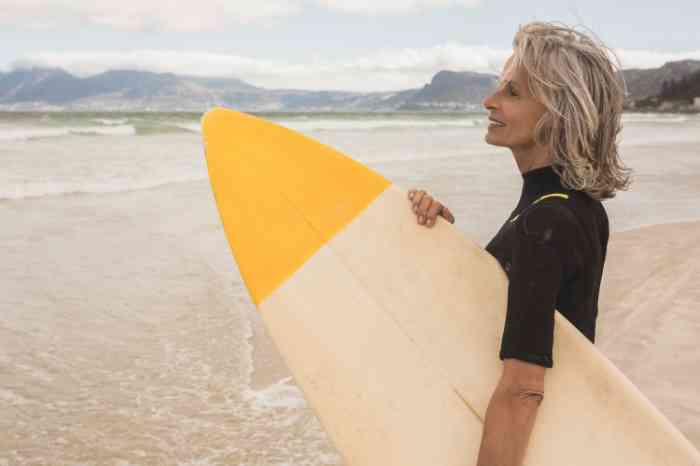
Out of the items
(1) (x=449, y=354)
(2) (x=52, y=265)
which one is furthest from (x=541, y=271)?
(2) (x=52, y=265)

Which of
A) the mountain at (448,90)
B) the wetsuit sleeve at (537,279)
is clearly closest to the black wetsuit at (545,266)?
the wetsuit sleeve at (537,279)

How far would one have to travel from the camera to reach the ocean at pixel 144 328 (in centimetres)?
286

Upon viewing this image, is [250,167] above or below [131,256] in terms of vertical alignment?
above

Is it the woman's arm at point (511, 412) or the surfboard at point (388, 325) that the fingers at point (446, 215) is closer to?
the surfboard at point (388, 325)

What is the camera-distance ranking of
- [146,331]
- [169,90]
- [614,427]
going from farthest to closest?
[169,90] < [146,331] < [614,427]

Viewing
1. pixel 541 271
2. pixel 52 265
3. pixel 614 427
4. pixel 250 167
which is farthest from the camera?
pixel 52 265

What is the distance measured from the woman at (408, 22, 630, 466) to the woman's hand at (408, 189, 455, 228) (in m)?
0.40

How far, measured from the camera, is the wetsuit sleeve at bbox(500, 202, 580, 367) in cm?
106

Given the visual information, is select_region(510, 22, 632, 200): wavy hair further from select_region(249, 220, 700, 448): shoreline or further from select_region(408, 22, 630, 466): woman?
select_region(249, 220, 700, 448): shoreline

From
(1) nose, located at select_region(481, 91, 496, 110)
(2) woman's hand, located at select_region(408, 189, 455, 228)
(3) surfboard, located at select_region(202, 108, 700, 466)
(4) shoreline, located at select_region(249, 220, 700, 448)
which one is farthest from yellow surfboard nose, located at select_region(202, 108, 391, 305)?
(4) shoreline, located at select_region(249, 220, 700, 448)

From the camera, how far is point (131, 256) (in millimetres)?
5586

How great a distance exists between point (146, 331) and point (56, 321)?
1.99ft

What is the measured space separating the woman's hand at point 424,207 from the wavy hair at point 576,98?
50 centimetres

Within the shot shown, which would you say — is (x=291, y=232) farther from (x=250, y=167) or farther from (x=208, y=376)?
(x=208, y=376)
